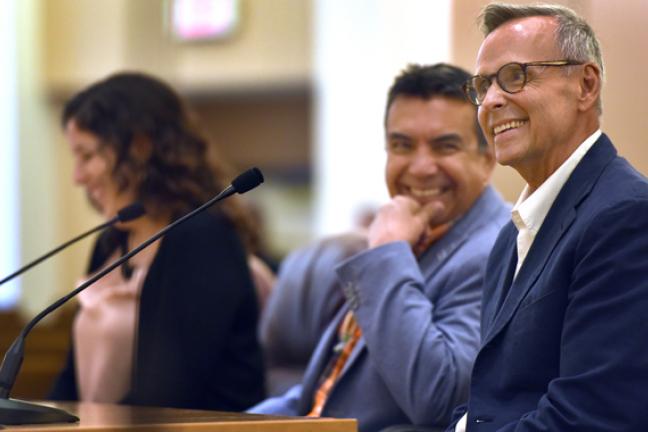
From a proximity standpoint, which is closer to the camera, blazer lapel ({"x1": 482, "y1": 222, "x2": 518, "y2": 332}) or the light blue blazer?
blazer lapel ({"x1": 482, "y1": 222, "x2": 518, "y2": 332})

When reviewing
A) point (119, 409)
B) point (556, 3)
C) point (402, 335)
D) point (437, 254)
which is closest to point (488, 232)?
point (437, 254)

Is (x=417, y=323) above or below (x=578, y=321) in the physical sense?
below

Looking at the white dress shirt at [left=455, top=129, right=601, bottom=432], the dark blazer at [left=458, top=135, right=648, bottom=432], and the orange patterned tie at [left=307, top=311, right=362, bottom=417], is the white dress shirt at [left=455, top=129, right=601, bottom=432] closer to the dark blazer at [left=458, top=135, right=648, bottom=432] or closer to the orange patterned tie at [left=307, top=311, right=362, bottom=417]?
the dark blazer at [left=458, top=135, right=648, bottom=432]

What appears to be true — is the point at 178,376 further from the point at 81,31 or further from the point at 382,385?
the point at 81,31

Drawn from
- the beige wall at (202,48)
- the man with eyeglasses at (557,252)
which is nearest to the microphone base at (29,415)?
the man with eyeglasses at (557,252)

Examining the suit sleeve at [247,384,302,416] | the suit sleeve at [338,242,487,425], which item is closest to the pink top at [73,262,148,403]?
the suit sleeve at [247,384,302,416]

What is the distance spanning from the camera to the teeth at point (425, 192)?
3201 millimetres

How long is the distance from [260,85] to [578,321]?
12.0m

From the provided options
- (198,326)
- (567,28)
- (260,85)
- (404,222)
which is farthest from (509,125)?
(260,85)

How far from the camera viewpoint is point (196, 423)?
2.22 m

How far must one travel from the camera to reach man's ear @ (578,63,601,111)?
238 centimetres

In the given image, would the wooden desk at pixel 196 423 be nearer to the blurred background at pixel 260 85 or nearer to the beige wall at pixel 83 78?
the blurred background at pixel 260 85

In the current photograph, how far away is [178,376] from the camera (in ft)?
11.7

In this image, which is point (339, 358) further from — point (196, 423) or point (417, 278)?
point (196, 423)
